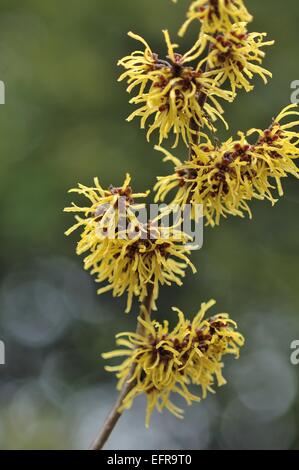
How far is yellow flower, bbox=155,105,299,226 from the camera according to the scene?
2.54m

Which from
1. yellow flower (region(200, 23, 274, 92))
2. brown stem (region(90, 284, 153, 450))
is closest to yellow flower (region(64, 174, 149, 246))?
brown stem (region(90, 284, 153, 450))

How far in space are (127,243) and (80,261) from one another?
10.1 meters

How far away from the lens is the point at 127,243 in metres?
2.54

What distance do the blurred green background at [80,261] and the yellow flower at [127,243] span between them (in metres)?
9.04

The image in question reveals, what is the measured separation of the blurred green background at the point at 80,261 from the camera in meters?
12.0

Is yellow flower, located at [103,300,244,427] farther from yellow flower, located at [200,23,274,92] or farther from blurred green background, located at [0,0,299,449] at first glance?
blurred green background, located at [0,0,299,449]

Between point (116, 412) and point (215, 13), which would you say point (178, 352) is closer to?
point (116, 412)

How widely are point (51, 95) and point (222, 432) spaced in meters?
6.42
